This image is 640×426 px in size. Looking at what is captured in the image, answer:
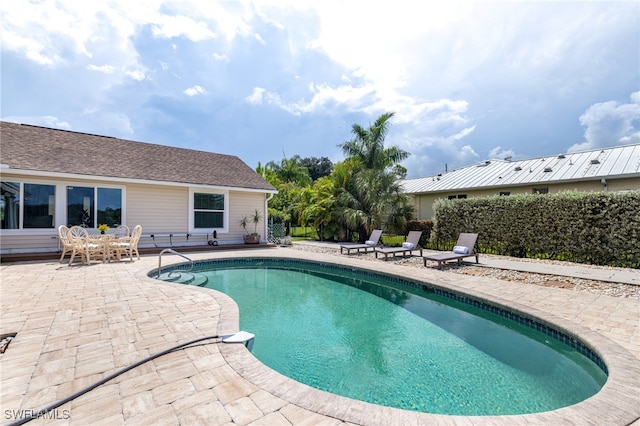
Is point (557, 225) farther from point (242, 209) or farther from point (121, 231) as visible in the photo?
point (121, 231)

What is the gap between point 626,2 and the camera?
27.7 feet

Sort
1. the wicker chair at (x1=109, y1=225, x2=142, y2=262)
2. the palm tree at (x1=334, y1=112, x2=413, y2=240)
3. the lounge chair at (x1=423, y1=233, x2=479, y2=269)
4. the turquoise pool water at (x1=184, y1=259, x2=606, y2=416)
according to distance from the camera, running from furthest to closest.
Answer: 1. the palm tree at (x1=334, y1=112, x2=413, y2=240)
2. the wicker chair at (x1=109, y1=225, x2=142, y2=262)
3. the lounge chair at (x1=423, y1=233, x2=479, y2=269)
4. the turquoise pool water at (x1=184, y1=259, x2=606, y2=416)

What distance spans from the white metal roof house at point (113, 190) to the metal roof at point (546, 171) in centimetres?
1262

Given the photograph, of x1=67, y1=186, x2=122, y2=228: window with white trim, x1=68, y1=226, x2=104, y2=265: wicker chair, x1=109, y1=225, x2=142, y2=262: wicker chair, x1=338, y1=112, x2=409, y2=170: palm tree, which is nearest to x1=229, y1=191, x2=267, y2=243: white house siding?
x1=67, y1=186, x2=122, y2=228: window with white trim

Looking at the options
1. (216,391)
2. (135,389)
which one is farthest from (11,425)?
(216,391)

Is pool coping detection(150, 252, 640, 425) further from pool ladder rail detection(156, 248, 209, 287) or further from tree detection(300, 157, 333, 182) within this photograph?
tree detection(300, 157, 333, 182)

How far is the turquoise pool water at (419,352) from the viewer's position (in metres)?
3.24

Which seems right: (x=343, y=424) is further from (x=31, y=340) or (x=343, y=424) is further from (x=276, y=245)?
(x=276, y=245)

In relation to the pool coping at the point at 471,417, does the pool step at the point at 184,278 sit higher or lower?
lower

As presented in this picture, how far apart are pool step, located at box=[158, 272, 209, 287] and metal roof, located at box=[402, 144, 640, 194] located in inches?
617

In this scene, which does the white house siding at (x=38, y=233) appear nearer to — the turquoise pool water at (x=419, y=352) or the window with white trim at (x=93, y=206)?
the window with white trim at (x=93, y=206)

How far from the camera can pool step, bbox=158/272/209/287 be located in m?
7.76

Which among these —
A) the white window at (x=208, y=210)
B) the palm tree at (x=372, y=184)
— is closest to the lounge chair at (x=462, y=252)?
the palm tree at (x=372, y=184)

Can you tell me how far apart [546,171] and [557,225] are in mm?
8000
